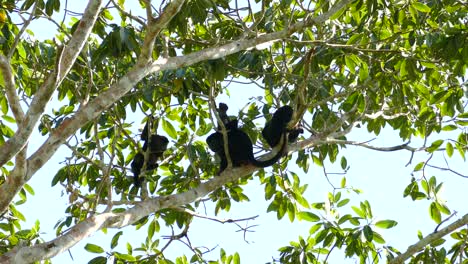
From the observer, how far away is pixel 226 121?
8039 mm

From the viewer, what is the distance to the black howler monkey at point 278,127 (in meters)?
7.59

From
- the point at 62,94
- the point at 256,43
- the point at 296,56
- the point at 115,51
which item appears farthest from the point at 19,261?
the point at 296,56

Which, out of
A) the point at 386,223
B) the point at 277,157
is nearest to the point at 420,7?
the point at 277,157

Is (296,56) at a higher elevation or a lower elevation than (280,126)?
higher

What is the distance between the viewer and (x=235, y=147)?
746 centimetres

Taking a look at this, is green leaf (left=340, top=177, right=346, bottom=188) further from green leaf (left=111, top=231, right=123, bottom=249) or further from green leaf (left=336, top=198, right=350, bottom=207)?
green leaf (left=111, top=231, right=123, bottom=249)

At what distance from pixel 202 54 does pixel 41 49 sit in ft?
6.78

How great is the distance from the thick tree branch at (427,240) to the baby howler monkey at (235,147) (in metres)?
1.55

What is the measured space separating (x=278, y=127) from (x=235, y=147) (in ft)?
1.67

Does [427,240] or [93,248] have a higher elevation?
[93,248]

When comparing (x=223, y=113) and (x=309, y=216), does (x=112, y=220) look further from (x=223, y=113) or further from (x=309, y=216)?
(x=223, y=113)

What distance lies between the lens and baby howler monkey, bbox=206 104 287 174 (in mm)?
7035

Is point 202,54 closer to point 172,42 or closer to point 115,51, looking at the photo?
point 115,51

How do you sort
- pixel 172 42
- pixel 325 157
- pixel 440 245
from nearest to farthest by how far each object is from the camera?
pixel 440 245, pixel 172 42, pixel 325 157
